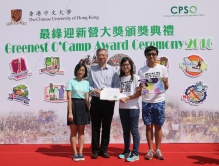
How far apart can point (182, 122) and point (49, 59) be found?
8.51ft

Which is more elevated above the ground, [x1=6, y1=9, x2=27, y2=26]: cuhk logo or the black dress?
[x1=6, y1=9, x2=27, y2=26]: cuhk logo

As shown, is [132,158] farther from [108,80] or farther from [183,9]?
[183,9]

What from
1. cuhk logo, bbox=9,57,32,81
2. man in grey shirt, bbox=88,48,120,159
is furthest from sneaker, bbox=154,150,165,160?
cuhk logo, bbox=9,57,32,81

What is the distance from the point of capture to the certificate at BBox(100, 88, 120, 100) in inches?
132

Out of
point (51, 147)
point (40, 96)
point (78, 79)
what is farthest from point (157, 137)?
point (40, 96)

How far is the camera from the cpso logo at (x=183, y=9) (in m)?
4.35

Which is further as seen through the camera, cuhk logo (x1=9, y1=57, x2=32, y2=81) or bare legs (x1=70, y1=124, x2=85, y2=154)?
cuhk logo (x1=9, y1=57, x2=32, y2=81)

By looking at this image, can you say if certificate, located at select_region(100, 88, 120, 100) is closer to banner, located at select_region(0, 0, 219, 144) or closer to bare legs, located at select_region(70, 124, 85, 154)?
bare legs, located at select_region(70, 124, 85, 154)

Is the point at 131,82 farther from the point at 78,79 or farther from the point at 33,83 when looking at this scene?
the point at 33,83

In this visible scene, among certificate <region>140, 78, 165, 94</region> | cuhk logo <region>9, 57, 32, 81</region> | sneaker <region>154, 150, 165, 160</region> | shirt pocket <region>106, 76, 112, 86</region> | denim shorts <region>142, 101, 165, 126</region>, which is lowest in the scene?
sneaker <region>154, 150, 165, 160</region>

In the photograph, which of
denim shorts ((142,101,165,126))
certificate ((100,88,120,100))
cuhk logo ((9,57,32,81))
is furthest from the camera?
cuhk logo ((9,57,32,81))

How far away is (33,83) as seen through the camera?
4.51 m

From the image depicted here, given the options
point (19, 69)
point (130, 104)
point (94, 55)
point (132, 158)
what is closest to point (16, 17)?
point (19, 69)

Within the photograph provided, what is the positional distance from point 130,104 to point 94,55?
1.39m
